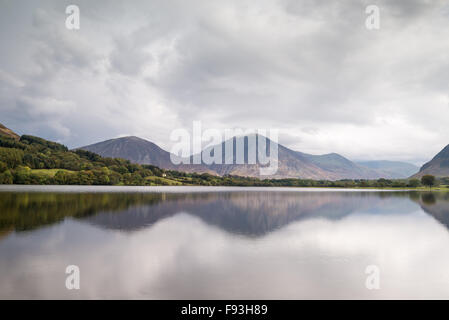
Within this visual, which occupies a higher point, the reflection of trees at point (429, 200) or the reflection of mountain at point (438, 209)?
the reflection of mountain at point (438, 209)

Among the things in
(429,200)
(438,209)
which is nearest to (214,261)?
(438,209)

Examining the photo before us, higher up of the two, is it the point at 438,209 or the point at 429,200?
the point at 438,209

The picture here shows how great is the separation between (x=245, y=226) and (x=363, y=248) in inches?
499

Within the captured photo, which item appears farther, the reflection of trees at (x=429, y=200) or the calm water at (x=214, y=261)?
the reflection of trees at (x=429, y=200)

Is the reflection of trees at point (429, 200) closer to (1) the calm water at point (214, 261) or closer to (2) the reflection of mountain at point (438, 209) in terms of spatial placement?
(2) the reflection of mountain at point (438, 209)

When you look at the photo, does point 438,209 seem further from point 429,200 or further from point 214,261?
point 214,261

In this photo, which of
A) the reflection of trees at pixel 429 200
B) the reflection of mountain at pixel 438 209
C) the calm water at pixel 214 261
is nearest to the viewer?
the calm water at pixel 214 261

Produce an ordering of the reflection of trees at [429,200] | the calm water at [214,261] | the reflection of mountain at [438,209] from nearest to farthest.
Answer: the calm water at [214,261] → the reflection of mountain at [438,209] → the reflection of trees at [429,200]

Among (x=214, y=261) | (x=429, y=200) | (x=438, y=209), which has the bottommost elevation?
(x=429, y=200)

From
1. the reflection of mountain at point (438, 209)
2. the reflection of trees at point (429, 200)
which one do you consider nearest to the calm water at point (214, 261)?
the reflection of mountain at point (438, 209)

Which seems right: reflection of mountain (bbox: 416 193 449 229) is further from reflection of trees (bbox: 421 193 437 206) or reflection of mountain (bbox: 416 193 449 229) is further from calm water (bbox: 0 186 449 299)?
calm water (bbox: 0 186 449 299)

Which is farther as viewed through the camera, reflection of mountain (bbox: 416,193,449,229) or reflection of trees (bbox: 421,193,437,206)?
reflection of trees (bbox: 421,193,437,206)

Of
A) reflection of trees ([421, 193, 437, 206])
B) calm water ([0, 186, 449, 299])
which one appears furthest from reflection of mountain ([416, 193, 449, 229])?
calm water ([0, 186, 449, 299])
